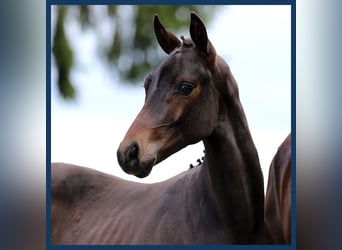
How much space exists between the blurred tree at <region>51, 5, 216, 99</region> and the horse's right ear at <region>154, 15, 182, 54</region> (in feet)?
0.36

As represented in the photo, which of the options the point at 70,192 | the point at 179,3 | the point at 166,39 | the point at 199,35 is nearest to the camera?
the point at 199,35

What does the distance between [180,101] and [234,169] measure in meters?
0.30

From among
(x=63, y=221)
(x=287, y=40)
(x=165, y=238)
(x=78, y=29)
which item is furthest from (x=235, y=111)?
(x=63, y=221)

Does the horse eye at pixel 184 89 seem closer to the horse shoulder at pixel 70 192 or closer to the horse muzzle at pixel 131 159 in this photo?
the horse muzzle at pixel 131 159

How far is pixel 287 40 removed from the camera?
2010 mm

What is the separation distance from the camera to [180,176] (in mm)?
2053

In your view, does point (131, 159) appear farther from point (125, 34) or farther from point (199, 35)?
point (125, 34)

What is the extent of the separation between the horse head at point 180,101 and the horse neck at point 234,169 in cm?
6

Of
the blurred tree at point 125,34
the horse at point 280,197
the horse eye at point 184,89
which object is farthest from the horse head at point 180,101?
the horse at point 280,197

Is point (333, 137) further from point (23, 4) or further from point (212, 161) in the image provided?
point (23, 4)

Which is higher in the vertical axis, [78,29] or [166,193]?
[78,29]

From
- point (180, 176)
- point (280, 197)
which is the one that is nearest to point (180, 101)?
point (180, 176)

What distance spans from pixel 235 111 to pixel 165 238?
505 millimetres

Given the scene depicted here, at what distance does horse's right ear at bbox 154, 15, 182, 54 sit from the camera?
1.91 meters
